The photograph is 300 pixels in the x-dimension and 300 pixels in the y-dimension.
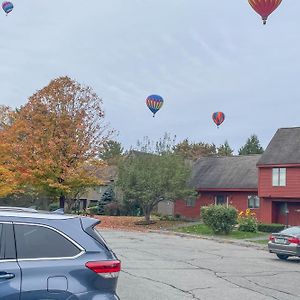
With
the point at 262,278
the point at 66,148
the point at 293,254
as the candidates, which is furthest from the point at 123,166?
the point at 262,278

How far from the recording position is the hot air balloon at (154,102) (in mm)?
46875

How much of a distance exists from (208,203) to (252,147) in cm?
4534

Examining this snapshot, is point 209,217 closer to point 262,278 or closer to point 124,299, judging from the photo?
point 262,278

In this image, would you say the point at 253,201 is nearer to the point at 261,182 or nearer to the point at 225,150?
the point at 261,182

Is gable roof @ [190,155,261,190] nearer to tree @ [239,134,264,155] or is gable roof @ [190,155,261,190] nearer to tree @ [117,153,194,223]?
tree @ [117,153,194,223]

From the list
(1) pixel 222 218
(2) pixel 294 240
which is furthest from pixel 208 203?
(2) pixel 294 240

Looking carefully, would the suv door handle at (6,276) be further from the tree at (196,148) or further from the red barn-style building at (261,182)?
the tree at (196,148)

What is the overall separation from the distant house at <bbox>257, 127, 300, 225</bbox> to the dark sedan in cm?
1975

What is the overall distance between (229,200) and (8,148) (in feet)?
67.9

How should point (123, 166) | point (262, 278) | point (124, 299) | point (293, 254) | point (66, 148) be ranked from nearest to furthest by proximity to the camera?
point (124, 299) → point (262, 278) → point (293, 254) → point (66, 148) → point (123, 166)

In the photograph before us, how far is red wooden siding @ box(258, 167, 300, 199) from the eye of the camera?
38.8 metres

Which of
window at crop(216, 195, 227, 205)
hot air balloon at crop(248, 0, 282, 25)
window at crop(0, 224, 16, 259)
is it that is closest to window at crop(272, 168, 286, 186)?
window at crop(216, 195, 227, 205)

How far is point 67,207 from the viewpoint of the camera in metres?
44.3

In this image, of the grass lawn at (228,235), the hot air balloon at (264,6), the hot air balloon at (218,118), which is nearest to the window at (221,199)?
the hot air balloon at (218,118)
